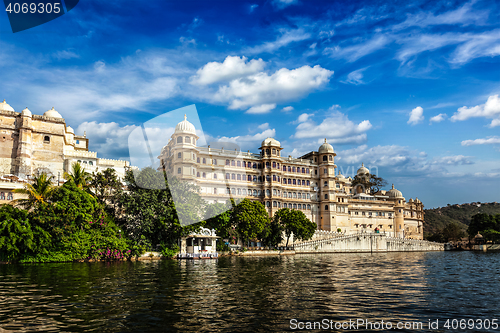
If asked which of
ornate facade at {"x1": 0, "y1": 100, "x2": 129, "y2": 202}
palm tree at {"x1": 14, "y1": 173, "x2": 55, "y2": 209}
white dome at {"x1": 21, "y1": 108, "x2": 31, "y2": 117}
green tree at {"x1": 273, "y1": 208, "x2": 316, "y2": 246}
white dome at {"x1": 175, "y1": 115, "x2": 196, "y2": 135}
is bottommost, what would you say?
green tree at {"x1": 273, "y1": 208, "x2": 316, "y2": 246}

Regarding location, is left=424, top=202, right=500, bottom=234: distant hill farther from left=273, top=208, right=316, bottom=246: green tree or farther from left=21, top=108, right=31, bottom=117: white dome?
left=21, top=108, right=31, bottom=117: white dome

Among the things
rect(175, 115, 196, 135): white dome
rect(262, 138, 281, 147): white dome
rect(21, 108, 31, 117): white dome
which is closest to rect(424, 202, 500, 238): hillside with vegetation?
rect(262, 138, 281, 147): white dome

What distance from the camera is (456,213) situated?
162 metres

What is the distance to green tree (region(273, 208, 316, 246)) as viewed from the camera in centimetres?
6244

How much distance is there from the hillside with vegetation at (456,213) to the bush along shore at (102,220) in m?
113

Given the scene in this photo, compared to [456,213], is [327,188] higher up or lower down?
higher up

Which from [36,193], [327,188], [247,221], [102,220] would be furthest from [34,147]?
[327,188]

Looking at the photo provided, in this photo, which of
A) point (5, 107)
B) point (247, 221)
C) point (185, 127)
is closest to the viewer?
point (247, 221)

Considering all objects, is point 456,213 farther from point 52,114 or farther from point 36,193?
point 36,193

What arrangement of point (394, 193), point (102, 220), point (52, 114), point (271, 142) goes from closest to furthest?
point (102, 220)
point (52, 114)
point (271, 142)
point (394, 193)

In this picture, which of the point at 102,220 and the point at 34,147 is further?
the point at 34,147

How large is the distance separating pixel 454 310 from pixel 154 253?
36045 millimetres

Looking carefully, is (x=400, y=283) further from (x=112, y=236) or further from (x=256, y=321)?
(x=112, y=236)

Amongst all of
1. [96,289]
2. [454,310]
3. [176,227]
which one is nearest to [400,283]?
[454,310]
